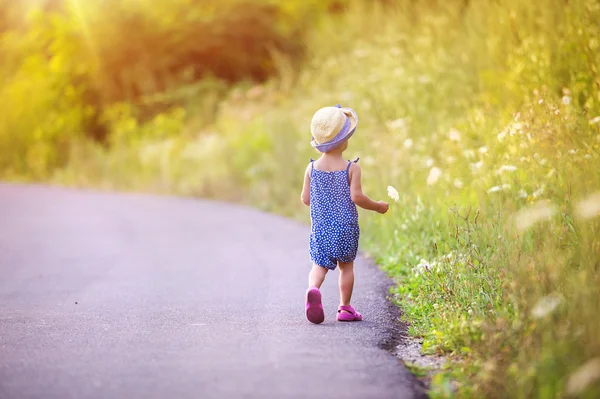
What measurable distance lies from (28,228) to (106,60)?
51.5 feet

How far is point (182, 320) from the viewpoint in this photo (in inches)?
295

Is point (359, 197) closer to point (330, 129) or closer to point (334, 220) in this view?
point (334, 220)

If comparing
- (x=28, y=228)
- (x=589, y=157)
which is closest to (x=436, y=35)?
(x=28, y=228)

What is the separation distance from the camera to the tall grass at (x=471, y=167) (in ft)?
17.8

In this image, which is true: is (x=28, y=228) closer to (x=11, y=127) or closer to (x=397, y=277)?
(x=397, y=277)

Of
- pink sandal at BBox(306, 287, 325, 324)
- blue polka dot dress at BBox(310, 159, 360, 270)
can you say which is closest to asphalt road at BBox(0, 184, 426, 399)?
pink sandal at BBox(306, 287, 325, 324)

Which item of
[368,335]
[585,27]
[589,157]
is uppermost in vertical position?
[585,27]

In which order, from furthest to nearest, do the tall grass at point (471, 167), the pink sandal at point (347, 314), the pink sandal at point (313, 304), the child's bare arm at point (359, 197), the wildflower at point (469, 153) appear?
the wildflower at point (469, 153), the pink sandal at point (347, 314), the child's bare arm at point (359, 197), the pink sandal at point (313, 304), the tall grass at point (471, 167)

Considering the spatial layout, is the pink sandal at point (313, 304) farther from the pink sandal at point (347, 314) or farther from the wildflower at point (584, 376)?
the wildflower at point (584, 376)

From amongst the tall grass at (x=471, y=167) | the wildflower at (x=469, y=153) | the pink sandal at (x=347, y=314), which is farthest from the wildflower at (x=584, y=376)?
the wildflower at (x=469, y=153)

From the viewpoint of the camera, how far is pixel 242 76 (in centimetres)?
3022

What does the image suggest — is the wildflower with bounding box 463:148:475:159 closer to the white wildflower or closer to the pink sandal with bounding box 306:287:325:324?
the white wildflower

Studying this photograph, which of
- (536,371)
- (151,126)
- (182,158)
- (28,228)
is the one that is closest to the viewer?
(536,371)

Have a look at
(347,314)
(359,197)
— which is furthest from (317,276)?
(359,197)
